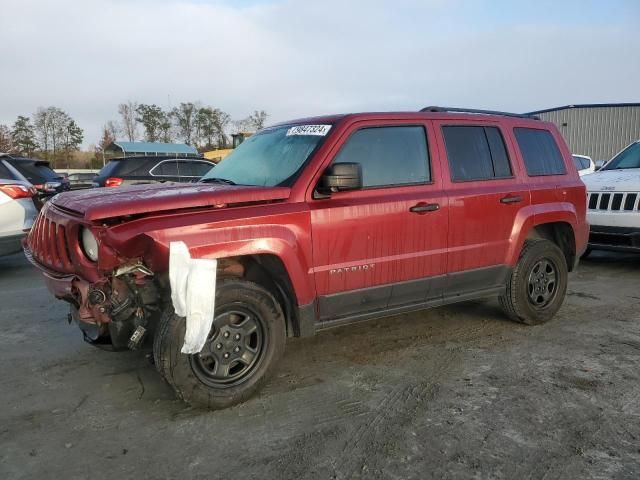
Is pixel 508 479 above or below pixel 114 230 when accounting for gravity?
below

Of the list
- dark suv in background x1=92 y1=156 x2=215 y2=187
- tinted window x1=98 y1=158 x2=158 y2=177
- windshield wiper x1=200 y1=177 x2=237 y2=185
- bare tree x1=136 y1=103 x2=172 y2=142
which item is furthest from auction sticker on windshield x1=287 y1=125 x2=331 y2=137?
bare tree x1=136 y1=103 x2=172 y2=142

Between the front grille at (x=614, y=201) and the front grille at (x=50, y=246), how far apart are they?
682 cm

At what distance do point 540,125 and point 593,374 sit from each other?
248cm

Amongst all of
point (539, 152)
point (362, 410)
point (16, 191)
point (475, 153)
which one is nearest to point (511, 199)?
point (475, 153)

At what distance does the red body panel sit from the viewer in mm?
3180

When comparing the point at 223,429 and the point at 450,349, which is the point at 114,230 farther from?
the point at 450,349

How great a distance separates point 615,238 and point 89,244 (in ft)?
22.1

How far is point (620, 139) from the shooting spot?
1175 inches

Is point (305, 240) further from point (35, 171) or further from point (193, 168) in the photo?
point (193, 168)

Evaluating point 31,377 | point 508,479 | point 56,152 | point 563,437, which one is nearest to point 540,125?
point 563,437

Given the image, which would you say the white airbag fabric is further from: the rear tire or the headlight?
the rear tire

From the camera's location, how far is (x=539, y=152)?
506cm

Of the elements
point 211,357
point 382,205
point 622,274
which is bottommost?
point 622,274

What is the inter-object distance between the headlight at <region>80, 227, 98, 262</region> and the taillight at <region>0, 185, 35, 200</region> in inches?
179
